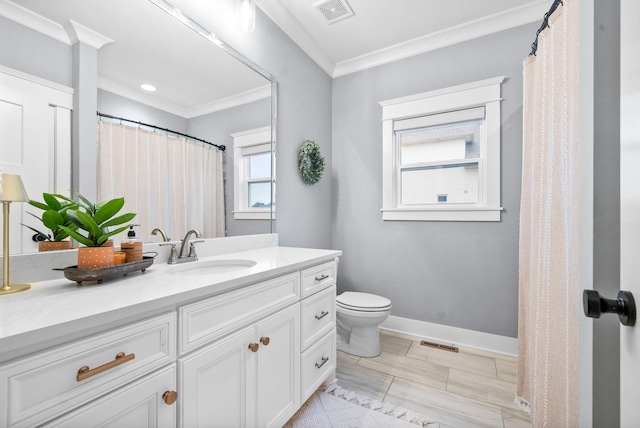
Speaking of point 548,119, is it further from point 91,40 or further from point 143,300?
point 91,40

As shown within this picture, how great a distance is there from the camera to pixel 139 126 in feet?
4.30

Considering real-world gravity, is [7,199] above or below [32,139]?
below

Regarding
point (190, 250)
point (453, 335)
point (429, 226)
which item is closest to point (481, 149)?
point (429, 226)

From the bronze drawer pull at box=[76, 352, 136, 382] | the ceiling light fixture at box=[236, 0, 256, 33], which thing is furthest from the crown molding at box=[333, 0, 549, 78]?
the bronze drawer pull at box=[76, 352, 136, 382]

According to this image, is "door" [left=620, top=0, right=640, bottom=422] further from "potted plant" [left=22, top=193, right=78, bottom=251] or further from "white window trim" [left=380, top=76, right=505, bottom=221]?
"white window trim" [left=380, top=76, right=505, bottom=221]

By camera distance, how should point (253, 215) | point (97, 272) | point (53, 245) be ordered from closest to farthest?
point (97, 272) < point (53, 245) < point (253, 215)

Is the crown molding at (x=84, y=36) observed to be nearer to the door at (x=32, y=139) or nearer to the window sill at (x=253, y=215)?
the door at (x=32, y=139)

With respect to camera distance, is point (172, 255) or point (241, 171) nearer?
point (172, 255)

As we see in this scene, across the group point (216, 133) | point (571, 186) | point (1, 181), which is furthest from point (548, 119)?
point (1, 181)

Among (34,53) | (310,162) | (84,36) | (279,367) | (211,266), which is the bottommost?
(279,367)

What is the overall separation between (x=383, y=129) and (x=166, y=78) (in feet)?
6.02

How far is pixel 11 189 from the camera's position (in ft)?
2.79

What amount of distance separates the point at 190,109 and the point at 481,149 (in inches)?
86.6

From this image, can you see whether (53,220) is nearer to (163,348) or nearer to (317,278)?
(163,348)
